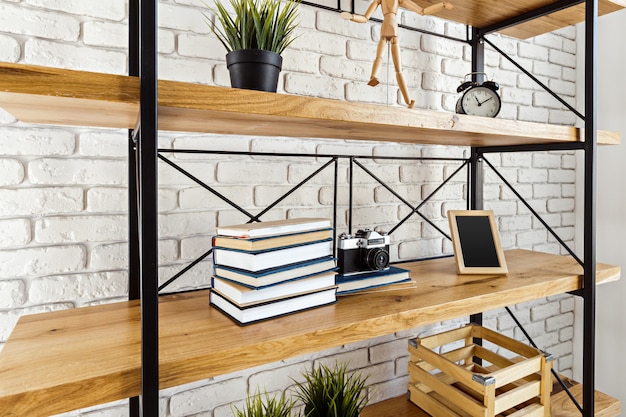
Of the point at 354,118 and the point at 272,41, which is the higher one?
the point at 272,41

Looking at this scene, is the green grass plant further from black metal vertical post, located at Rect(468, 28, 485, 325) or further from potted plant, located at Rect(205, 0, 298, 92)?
black metal vertical post, located at Rect(468, 28, 485, 325)

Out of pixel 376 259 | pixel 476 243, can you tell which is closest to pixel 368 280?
pixel 376 259

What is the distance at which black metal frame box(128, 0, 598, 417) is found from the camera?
553 mm

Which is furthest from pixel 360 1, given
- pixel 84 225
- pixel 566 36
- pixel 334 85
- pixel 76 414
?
pixel 76 414

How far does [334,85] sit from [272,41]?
513mm

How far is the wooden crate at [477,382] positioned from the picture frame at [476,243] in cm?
24

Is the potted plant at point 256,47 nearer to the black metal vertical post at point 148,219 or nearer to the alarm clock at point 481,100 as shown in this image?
the black metal vertical post at point 148,219

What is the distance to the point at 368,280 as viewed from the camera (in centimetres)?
93

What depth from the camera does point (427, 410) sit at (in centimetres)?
115

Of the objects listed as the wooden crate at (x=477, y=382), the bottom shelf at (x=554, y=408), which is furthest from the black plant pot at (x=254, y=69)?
the bottom shelf at (x=554, y=408)

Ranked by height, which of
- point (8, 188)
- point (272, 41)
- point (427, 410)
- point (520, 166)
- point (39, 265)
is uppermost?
point (272, 41)

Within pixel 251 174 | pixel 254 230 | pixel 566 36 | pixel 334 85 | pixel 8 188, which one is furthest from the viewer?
pixel 566 36

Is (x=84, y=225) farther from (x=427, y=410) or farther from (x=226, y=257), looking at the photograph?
(x=427, y=410)

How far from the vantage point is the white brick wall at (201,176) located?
0.88 metres
